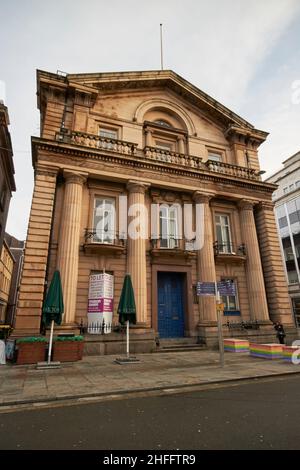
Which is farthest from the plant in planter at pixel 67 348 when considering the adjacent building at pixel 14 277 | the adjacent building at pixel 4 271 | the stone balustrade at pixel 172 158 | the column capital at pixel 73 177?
the adjacent building at pixel 14 277

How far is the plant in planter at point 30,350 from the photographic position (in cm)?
1093

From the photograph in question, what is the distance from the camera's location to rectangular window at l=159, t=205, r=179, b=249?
57.8ft

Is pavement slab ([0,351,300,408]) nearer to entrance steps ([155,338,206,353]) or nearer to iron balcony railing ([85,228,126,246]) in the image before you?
entrance steps ([155,338,206,353])

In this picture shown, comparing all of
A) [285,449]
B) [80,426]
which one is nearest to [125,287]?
[80,426]

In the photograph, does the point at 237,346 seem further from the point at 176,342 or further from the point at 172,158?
the point at 172,158

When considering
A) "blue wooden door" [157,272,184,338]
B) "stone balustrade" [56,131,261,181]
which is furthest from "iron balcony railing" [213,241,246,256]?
"stone balustrade" [56,131,261,181]

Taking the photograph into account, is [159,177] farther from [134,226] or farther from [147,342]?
[147,342]

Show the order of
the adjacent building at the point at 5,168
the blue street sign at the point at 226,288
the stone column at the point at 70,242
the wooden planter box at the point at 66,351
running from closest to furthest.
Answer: the blue street sign at the point at 226,288, the wooden planter box at the point at 66,351, the stone column at the point at 70,242, the adjacent building at the point at 5,168

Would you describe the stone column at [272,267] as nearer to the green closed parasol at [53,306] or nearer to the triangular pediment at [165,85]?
the triangular pediment at [165,85]

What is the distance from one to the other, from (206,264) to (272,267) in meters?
5.36

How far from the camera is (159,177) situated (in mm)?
17906

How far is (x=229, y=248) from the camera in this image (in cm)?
1938

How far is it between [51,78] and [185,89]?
10584 mm

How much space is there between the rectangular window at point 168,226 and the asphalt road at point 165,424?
11.3 meters
